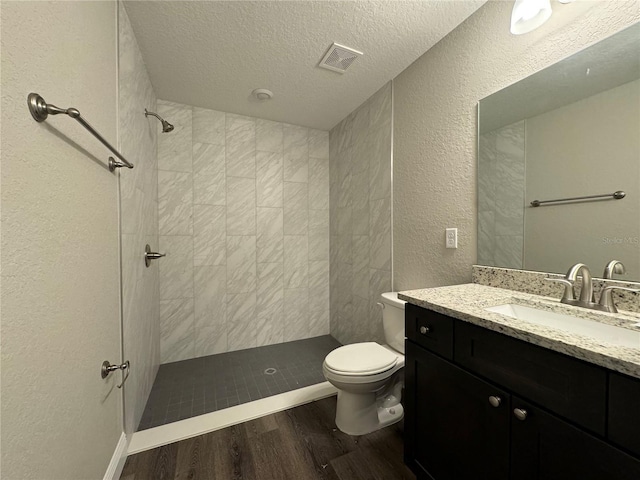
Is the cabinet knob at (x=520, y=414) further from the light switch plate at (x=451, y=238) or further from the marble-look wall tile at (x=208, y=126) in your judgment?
the marble-look wall tile at (x=208, y=126)

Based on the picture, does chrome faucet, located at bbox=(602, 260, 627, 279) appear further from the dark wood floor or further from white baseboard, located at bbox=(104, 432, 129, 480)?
white baseboard, located at bbox=(104, 432, 129, 480)

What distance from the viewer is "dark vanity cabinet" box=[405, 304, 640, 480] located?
0.55 metres

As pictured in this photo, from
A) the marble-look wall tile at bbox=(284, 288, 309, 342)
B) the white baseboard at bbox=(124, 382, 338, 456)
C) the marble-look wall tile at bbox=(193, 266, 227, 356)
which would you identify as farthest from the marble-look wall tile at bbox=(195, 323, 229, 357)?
the white baseboard at bbox=(124, 382, 338, 456)

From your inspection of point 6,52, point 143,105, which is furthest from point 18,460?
point 143,105

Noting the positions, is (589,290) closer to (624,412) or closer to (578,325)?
(578,325)

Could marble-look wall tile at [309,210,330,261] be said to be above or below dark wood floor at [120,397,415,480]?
above

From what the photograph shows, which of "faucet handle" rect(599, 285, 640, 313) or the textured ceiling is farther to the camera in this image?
the textured ceiling

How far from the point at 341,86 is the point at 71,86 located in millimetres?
1712

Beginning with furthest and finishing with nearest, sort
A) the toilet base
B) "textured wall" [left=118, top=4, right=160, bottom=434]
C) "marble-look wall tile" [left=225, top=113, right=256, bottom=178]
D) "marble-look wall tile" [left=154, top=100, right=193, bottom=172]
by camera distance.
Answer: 1. "marble-look wall tile" [left=225, top=113, right=256, bottom=178]
2. "marble-look wall tile" [left=154, top=100, right=193, bottom=172]
3. the toilet base
4. "textured wall" [left=118, top=4, right=160, bottom=434]

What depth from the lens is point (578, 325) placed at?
2.82 ft

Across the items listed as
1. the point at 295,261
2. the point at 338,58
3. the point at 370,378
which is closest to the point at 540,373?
the point at 370,378

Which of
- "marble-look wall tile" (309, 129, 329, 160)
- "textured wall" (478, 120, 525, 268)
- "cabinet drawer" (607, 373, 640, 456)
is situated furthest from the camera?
"marble-look wall tile" (309, 129, 329, 160)

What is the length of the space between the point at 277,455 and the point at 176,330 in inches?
58.7

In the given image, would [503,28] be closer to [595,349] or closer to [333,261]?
[595,349]
